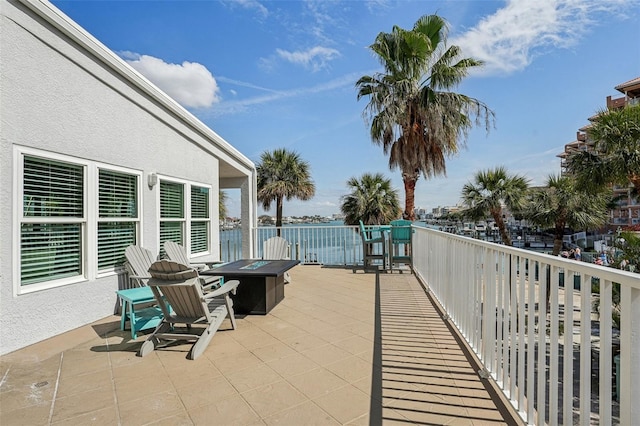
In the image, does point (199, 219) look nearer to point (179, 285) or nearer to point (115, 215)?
point (115, 215)

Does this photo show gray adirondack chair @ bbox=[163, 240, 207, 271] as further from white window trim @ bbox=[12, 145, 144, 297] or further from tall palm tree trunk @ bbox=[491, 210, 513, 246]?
tall palm tree trunk @ bbox=[491, 210, 513, 246]

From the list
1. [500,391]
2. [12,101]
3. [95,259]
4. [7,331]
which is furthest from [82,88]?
[500,391]

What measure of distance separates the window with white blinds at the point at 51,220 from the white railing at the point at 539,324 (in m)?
4.62

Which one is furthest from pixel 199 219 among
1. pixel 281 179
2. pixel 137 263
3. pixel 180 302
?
pixel 281 179

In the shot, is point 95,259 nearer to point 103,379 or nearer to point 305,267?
point 103,379

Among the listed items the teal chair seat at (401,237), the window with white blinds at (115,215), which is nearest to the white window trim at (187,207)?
the window with white blinds at (115,215)

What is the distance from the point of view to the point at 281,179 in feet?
57.8

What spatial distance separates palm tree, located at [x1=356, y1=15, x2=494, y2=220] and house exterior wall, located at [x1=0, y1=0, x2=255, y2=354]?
6.20 metres

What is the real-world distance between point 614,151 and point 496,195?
24.5ft

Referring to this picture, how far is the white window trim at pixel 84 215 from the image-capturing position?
11.5 ft

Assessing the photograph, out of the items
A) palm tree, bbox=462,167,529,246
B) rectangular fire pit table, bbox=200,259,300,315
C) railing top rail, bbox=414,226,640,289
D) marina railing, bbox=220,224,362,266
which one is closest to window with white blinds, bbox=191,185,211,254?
marina railing, bbox=220,224,362,266

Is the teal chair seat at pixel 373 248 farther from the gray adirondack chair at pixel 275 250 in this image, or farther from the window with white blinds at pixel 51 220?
the window with white blinds at pixel 51 220

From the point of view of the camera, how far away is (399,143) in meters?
10.0

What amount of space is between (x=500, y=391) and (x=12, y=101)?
5.20 metres
